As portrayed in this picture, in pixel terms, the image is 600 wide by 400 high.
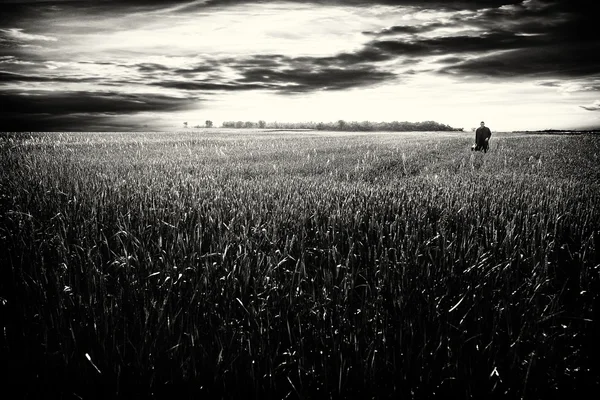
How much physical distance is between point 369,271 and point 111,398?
1.87 meters

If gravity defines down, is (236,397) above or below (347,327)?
below

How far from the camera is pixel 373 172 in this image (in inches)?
375

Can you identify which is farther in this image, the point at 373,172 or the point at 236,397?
the point at 373,172

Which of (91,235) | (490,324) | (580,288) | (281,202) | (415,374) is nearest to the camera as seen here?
(415,374)

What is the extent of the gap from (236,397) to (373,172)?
825 centimetres

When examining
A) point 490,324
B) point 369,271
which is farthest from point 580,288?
point 369,271

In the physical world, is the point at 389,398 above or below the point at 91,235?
below

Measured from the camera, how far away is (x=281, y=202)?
4.66 metres

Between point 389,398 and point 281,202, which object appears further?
point 281,202

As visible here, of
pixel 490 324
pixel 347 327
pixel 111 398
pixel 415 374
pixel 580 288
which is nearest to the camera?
pixel 111 398

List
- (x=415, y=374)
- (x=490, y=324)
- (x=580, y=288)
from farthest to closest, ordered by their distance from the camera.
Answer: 1. (x=580, y=288)
2. (x=490, y=324)
3. (x=415, y=374)

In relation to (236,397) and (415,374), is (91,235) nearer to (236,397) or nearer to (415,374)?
(236,397)

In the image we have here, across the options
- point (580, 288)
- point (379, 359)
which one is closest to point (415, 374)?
point (379, 359)

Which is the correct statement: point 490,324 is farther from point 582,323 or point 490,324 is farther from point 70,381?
point 70,381
